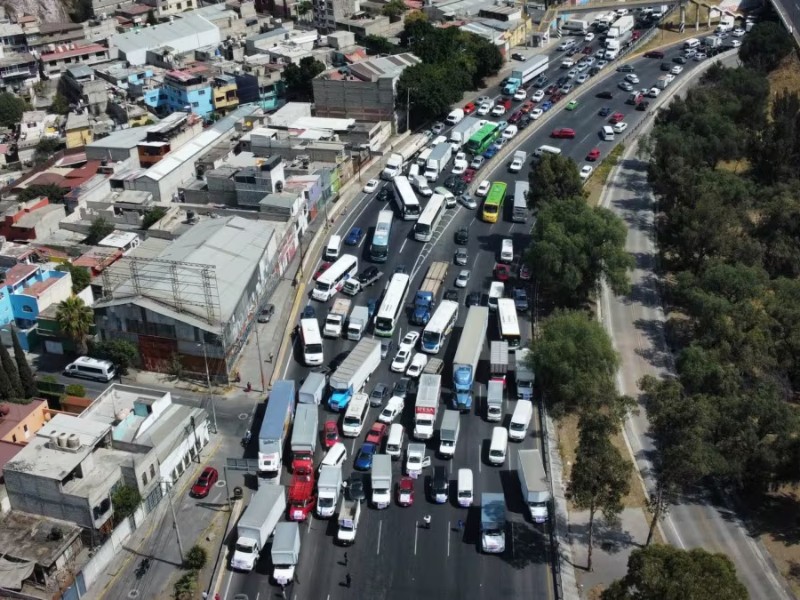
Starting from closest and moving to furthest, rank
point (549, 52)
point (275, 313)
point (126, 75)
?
point (275, 313)
point (126, 75)
point (549, 52)

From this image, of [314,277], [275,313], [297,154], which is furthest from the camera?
[297,154]

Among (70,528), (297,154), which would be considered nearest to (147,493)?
(70,528)

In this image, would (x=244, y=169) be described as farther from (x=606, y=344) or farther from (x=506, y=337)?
(x=606, y=344)

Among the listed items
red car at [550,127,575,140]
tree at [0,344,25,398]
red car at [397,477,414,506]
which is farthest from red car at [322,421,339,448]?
red car at [550,127,575,140]

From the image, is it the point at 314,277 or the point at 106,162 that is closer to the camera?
the point at 314,277

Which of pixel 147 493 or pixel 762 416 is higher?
pixel 762 416

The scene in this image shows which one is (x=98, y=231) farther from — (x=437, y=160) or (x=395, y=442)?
(x=395, y=442)

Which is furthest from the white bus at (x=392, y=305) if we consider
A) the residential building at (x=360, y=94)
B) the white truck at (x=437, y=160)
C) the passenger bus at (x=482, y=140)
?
the residential building at (x=360, y=94)
